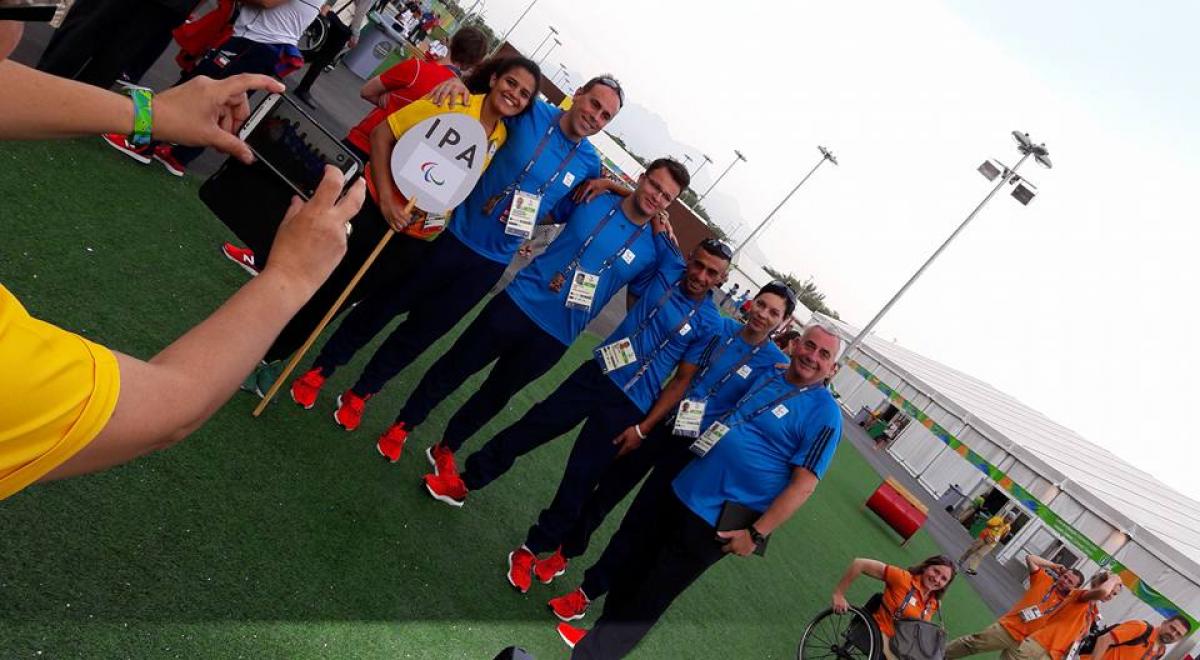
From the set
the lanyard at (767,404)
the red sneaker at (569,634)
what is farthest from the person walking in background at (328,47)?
the red sneaker at (569,634)

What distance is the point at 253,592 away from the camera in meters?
2.47

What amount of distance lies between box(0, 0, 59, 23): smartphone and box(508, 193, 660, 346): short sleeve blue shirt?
2708 millimetres

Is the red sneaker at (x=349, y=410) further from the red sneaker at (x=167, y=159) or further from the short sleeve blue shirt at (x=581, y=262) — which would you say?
the red sneaker at (x=167, y=159)

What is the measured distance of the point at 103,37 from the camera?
12.6ft

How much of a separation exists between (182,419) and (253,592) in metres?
1.89

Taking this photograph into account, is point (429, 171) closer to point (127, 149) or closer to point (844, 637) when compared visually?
point (127, 149)

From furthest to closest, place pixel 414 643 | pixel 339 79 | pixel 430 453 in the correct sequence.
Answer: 1. pixel 339 79
2. pixel 430 453
3. pixel 414 643

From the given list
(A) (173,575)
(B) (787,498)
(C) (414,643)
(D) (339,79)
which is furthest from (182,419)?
(D) (339,79)

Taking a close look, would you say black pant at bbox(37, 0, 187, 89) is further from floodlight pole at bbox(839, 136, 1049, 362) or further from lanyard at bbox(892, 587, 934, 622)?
floodlight pole at bbox(839, 136, 1049, 362)

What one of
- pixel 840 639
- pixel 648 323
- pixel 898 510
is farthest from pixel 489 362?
pixel 898 510

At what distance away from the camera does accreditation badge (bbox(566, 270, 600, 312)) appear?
3361 millimetres

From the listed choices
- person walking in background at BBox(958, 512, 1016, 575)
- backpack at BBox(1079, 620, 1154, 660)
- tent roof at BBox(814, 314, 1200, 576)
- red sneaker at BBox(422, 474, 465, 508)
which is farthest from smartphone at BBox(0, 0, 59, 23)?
tent roof at BBox(814, 314, 1200, 576)

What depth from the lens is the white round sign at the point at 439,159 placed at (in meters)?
2.85

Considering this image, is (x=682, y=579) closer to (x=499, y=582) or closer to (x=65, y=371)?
(x=499, y=582)
